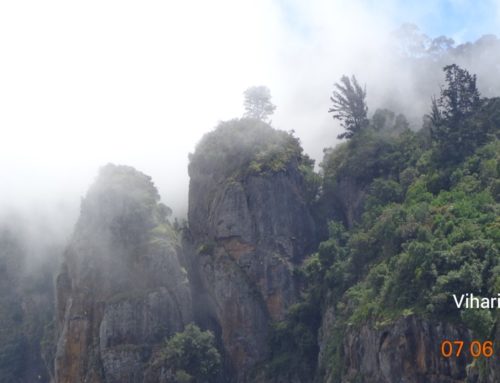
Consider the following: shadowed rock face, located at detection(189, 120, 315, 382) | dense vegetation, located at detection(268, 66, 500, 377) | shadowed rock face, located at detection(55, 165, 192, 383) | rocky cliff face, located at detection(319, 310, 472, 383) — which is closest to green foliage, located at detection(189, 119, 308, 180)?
shadowed rock face, located at detection(189, 120, 315, 382)

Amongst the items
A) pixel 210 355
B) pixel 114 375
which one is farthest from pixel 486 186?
pixel 114 375

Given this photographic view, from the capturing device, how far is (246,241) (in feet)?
257

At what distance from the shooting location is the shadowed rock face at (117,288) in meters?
71.8

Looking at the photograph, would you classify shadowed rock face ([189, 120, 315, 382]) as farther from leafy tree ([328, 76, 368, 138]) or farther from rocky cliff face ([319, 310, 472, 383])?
rocky cliff face ([319, 310, 472, 383])

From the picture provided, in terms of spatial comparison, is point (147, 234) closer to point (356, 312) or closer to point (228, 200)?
point (228, 200)

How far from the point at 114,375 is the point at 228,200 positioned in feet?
67.8

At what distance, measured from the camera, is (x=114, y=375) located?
70.2 meters

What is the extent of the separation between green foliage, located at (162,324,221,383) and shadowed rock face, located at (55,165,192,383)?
239cm

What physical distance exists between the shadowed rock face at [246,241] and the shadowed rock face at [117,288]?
3361 mm

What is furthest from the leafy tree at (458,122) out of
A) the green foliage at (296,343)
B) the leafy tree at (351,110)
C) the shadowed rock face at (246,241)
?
the green foliage at (296,343)

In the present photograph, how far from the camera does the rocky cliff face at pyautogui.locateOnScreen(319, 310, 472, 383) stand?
52406 millimetres
